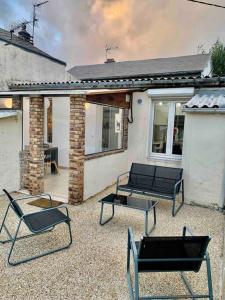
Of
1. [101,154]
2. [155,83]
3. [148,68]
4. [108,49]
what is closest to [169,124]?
[155,83]

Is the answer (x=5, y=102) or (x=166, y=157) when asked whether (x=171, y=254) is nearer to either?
(x=166, y=157)

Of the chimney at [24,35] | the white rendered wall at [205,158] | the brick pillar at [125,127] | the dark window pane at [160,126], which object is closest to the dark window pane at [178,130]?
the dark window pane at [160,126]

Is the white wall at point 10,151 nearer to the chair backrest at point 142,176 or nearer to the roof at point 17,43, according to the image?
the chair backrest at point 142,176

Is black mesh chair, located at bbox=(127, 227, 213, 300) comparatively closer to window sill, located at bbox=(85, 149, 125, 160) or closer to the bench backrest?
the bench backrest

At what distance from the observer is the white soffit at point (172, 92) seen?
7.58 meters

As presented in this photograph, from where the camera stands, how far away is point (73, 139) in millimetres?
6426

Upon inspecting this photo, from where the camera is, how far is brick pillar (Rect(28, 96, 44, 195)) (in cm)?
699

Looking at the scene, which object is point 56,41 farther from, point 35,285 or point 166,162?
point 35,285

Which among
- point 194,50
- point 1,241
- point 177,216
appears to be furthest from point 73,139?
point 194,50

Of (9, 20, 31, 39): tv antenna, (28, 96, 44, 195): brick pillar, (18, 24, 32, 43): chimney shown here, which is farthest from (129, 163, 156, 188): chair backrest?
(18, 24, 32, 43): chimney

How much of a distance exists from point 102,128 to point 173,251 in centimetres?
590

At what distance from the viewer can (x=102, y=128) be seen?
8289 millimetres

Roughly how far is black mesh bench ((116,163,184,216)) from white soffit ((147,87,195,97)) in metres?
2.71

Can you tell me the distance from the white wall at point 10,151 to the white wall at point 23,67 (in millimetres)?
2882
